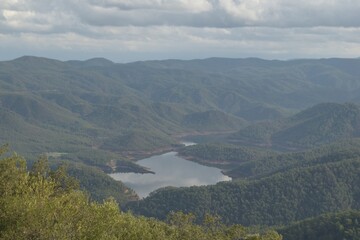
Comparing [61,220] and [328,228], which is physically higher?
[61,220]

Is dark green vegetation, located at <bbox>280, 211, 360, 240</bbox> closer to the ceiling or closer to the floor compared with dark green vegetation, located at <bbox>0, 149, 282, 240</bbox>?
closer to the floor

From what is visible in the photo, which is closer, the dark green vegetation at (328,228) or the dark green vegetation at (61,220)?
the dark green vegetation at (61,220)

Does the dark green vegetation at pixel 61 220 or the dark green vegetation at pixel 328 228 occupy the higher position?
the dark green vegetation at pixel 61 220

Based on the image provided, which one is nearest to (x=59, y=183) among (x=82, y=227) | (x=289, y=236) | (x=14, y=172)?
(x=14, y=172)

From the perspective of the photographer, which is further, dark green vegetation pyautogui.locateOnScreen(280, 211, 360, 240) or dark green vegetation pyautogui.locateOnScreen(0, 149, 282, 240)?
dark green vegetation pyautogui.locateOnScreen(280, 211, 360, 240)

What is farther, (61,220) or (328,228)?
(328,228)
